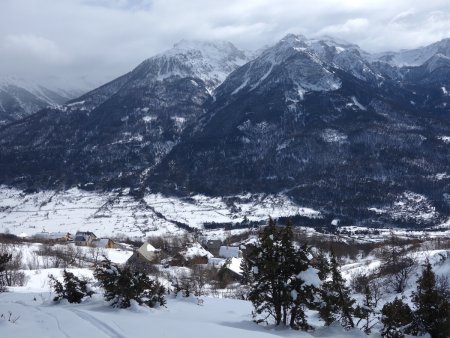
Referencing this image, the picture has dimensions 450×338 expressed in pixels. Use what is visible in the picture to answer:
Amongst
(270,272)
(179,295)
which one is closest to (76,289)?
(179,295)

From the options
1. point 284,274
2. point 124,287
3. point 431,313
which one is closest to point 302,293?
point 284,274

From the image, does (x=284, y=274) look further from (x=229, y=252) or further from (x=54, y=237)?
(x=54, y=237)

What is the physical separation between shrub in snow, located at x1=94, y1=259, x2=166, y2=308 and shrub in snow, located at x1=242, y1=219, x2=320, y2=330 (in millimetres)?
5025

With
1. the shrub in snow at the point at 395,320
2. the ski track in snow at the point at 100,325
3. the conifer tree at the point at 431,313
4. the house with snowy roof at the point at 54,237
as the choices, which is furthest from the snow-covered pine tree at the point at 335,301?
the house with snowy roof at the point at 54,237

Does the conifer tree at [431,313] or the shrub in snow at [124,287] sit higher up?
the shrub in snow at [124,287]

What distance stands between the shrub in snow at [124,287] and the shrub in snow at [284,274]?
5.02 m

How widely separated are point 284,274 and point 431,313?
27.1 ft

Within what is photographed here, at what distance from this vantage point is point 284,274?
21625 mm

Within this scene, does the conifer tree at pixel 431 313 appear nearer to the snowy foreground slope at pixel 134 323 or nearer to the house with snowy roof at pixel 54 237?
the snowy foreground slope at pixel 134 323

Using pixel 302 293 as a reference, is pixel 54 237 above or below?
below

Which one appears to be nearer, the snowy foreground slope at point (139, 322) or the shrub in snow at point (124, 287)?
the snowy foreground slope at point (139, 322)

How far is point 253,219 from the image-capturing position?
185375 millimetres

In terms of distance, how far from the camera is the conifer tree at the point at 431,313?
76.3ft

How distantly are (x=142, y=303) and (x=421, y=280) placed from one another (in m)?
14.4
